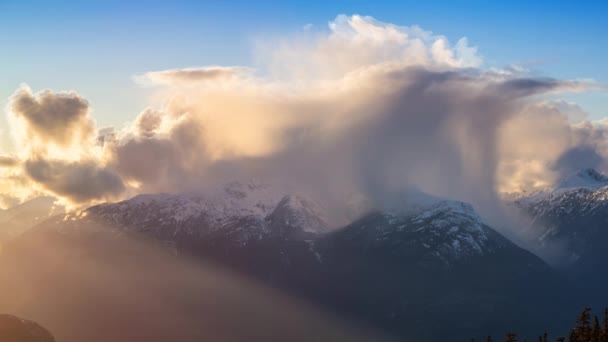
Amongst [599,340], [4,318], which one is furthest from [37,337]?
[599,340]

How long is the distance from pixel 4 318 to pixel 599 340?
134 meters

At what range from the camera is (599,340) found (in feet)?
651

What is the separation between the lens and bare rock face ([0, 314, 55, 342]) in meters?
158

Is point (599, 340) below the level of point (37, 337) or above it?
above

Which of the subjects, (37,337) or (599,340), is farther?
(599,340)

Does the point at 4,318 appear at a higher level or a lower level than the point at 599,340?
lower

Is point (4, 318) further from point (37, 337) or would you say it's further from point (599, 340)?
point (599, 340)

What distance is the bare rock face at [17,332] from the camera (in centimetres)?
15775

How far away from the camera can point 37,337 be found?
162 meters

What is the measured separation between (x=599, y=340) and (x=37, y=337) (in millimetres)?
128139

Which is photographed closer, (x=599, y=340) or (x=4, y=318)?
(x=4, y=318)

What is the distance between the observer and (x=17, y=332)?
159 meters
